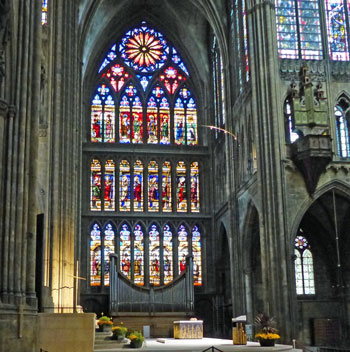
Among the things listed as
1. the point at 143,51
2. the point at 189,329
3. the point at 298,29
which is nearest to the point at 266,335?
the point at 189,329

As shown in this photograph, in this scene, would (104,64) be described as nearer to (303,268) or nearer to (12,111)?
(303,268)

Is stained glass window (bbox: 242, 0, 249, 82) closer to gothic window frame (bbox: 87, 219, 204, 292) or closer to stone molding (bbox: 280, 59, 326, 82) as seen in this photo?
stone molding (bbox: 280, 59, 326, 82)

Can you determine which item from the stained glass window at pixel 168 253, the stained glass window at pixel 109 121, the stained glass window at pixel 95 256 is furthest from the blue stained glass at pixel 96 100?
the stained glass window at pixel 168 253

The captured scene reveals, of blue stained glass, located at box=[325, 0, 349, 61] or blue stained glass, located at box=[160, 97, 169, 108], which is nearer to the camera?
blue stained glass, located at box=[325, 0, 349, 61]

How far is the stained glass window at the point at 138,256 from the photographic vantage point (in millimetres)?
39281

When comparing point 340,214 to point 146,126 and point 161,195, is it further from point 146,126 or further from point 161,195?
point 146,126

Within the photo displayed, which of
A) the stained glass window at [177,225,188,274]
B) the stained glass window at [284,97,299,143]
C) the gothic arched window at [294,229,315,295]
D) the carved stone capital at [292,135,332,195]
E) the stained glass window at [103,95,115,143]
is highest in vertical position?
the stained glass window at [103,95,115,143]

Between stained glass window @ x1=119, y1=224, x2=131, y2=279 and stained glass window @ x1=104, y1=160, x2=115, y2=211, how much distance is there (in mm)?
1600

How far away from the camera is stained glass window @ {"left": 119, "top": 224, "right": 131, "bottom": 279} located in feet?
129

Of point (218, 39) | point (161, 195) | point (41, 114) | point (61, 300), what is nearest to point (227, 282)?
point (161, 195)

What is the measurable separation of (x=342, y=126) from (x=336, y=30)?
16.2ft

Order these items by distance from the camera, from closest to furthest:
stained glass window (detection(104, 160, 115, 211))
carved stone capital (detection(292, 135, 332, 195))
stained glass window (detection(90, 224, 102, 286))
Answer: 1. carved stone capital (detection(292, 135, 332, 195))
2. stained glass window (detection(90, 224, 102, 286))
3. stained glass window (detection(104, 160, 115, 211))

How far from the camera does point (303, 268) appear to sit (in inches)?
1344

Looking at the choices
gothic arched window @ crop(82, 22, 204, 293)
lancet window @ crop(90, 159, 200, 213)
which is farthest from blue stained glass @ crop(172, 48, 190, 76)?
lancet window @ crop(90, 159, 200, 213)
